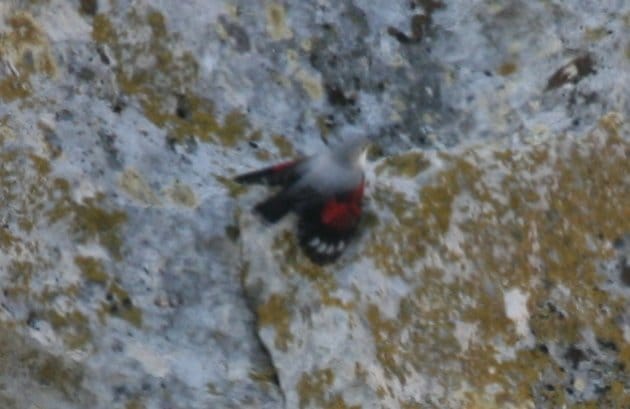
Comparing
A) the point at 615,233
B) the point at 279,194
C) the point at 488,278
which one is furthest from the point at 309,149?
the point at 615,233

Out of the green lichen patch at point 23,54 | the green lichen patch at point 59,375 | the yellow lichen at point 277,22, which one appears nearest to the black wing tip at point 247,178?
the yellow lichen at point 277,22

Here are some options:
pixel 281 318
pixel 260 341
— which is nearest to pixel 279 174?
pixel 281 318

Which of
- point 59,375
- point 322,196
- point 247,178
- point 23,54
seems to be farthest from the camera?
point 59,375

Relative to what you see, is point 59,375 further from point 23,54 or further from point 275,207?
point 23,54

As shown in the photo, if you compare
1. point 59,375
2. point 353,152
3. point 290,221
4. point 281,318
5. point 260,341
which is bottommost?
point 59,375

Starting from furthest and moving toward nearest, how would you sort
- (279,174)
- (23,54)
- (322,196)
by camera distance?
(23,54) < (279,174) < (322,196)

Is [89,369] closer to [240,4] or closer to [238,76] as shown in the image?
[238,76]
